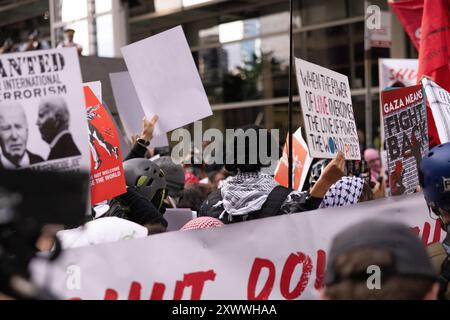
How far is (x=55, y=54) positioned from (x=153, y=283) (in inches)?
29.1

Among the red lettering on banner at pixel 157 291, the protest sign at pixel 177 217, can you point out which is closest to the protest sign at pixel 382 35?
the protest sign at pixel 177 217

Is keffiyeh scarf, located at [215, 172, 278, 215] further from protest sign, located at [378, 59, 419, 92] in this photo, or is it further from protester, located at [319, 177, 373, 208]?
protest sign, located at [378, 59, 419, 92]

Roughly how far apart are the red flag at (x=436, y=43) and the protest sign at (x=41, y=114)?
3.11m

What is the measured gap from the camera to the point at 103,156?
10.4 feet

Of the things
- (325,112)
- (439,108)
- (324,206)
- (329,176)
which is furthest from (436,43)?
(329,176)

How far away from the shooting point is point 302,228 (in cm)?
233

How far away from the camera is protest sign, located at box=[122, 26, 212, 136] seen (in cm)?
391

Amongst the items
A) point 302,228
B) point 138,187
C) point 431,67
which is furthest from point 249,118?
point 302,228

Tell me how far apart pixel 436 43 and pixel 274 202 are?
2090 millimetres

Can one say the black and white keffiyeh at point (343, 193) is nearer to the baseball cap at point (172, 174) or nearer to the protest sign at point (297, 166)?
the protest sign at point (297, 166)

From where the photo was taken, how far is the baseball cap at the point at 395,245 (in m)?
1.65

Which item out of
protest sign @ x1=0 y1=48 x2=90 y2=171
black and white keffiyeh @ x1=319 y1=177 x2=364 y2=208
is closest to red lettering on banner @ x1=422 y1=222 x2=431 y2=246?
black and white keffiyeh @ x1=319 y1=177 x2=364 y2=208

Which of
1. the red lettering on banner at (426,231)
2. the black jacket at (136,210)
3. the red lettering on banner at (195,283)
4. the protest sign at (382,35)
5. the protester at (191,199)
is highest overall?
the protest sign at (382,35)

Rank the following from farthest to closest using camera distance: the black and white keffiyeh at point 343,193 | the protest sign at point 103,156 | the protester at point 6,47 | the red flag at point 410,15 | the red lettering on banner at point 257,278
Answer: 1. the red flag at point 410,15
2. the protester at point 6,47
3. the black and white keffiyeh at point 343,193
4. the protest sign at point 103,156
5. the red lettering on banner at point 257,278
